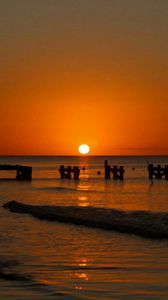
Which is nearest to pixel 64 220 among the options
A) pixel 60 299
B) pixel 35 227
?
pixel 35 227

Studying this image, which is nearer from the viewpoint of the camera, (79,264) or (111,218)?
(79,264)

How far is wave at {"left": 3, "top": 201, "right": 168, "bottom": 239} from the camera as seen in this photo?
1883 cm

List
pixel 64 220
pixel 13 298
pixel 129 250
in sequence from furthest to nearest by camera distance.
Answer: pixel 64 220, pixel 129 250, pixel 13 298

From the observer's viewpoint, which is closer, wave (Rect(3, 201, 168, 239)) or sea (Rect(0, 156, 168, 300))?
sea (Rect(0, 156, 168, 300))

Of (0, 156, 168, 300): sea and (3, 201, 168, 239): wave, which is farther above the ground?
(3, 201, 168, 239): wave

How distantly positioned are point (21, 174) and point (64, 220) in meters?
44.3

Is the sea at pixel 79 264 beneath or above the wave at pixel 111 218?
beneath

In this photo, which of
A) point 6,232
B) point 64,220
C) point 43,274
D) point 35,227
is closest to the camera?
point 43,274

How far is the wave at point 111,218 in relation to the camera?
1883 cm

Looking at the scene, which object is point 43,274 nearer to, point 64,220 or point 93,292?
point 93,292

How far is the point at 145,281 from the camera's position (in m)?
11.4

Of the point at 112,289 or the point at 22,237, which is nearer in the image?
the point at 112,289

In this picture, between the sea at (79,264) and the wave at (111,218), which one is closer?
the sea at (79,264)

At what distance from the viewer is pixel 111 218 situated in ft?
72.7
